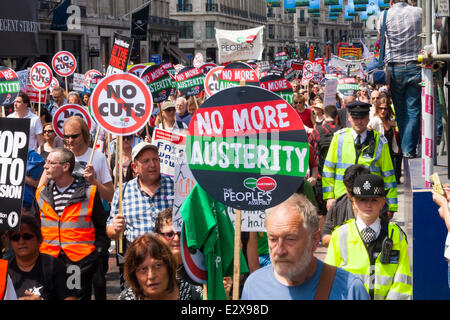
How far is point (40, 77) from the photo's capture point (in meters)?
16.9

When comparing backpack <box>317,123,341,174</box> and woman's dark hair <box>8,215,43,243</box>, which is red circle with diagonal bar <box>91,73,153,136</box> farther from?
backpack <box>317,123,341,174</box>

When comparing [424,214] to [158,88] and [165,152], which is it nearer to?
[165,152]

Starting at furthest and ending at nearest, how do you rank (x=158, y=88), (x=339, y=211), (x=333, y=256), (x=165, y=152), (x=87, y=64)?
(x=87, y=64) < (x=158, y=88) < (x=165, y=152) < (x=339, y=211) < (x=333, y=256)

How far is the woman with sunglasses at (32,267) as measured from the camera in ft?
17.8

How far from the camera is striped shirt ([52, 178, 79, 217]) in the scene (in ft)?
20.7

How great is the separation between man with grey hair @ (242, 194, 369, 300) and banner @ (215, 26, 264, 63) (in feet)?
48.4

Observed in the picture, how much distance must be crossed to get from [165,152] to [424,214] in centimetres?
306

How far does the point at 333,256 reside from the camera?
16.6 feet

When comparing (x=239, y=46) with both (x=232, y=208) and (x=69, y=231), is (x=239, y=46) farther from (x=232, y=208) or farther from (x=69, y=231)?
(x=232, y=208)

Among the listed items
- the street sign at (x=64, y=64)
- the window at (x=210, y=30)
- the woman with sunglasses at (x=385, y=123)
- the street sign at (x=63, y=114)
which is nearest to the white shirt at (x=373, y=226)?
the street sign at (x=63, y=114)

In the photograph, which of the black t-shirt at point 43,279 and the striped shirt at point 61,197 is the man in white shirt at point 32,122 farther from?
the black t-shirt at point 43,279

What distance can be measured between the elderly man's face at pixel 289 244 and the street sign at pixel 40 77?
13879mm

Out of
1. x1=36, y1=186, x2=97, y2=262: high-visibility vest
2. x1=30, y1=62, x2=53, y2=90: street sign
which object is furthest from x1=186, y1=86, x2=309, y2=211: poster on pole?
x1=30, y1=62, x2=53, y2=90: street sign

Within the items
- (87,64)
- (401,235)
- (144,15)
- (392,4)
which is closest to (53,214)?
(401,235)
